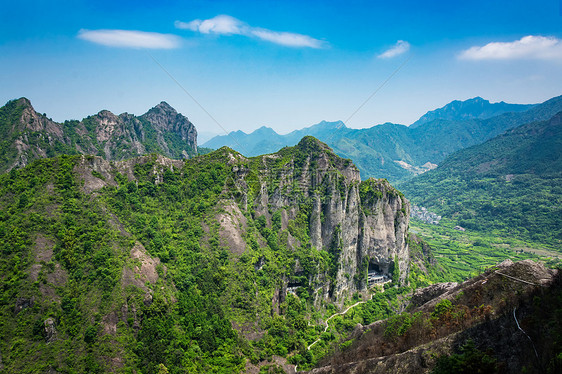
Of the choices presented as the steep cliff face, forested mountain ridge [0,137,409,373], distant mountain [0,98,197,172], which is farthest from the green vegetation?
distant mountain [0,98,197,172]

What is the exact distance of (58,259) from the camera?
5112 centimetres

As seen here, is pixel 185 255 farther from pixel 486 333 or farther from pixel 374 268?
pixel 374 268

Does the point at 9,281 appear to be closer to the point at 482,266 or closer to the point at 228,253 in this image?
the point at 228,253

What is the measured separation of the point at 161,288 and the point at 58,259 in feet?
53.3

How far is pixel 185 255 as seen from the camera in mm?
66688

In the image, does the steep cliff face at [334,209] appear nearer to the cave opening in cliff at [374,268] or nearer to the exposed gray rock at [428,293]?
the cave opening in cliff at [374,268]

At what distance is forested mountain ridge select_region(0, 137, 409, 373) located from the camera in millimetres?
45781

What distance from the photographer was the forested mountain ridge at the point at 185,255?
45.8 meters

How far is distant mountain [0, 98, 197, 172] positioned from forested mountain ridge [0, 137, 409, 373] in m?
64.7

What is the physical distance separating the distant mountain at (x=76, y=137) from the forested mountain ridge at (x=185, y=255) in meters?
64.7

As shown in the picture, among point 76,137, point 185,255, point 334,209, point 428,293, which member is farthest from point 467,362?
point 76,137

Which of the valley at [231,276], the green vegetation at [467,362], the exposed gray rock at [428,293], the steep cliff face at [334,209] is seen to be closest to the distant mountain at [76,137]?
the valley at [231,276]

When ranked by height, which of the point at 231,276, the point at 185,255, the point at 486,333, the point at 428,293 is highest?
the point at 185,255

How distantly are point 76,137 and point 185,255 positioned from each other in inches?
4359
